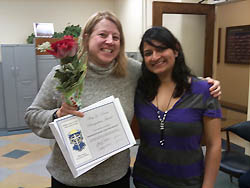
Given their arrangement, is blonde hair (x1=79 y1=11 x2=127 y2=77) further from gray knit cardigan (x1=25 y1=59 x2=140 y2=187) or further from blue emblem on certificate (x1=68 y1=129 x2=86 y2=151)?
blue emblem on certificate (x1=68 y1=129 x2=86 y2=151)

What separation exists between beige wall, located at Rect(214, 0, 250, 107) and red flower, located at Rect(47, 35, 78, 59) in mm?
5271

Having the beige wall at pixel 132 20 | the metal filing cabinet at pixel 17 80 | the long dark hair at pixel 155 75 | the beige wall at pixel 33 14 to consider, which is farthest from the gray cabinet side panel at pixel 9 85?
the long dark hair at pixel 155 75

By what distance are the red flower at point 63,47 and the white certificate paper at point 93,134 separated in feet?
0.87

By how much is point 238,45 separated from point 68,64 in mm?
5630

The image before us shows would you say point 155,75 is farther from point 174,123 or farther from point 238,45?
point 238,45

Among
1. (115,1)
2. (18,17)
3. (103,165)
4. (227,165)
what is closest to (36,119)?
(103,165)

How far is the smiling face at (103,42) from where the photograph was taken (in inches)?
48.8

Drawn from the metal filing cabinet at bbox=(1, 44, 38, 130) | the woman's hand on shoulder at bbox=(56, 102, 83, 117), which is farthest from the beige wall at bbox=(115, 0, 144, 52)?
the woman's hand on shoulder at bbox=(56, 102, 83, 117)

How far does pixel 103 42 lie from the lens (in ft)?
4.05

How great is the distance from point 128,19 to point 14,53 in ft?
8.03

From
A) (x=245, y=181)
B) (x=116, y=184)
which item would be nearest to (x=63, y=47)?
(x=116, y=184)

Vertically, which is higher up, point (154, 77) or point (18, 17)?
point (18, 17)

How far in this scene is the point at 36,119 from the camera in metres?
1.23

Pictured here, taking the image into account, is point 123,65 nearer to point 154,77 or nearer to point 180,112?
point 154,77
